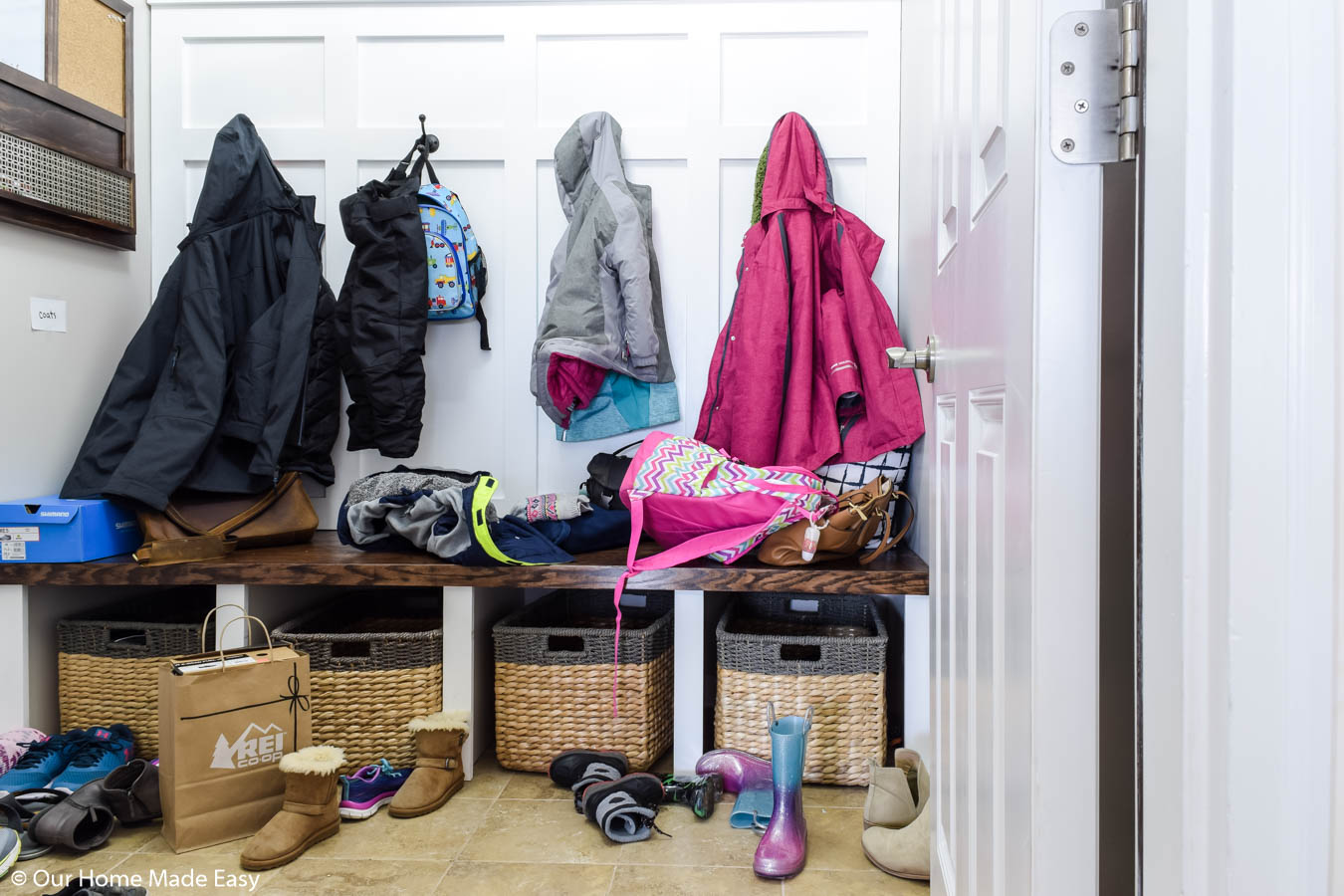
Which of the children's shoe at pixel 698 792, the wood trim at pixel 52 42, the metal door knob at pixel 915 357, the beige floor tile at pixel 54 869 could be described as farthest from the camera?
the wood trim at pixel 52 42

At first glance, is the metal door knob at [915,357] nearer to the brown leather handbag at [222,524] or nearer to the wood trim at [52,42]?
the brown leather handbag at [222,524]

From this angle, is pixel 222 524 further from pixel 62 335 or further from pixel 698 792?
pixel 698 792

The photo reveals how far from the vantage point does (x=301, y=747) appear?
5.66 ft

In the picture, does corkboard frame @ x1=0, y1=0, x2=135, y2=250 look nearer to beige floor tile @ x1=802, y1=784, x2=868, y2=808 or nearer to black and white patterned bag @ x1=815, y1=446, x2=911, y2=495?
black and white patterned bag @ x1=815, y1=446, x2=911, y2=495

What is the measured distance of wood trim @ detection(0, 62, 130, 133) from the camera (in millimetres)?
1955

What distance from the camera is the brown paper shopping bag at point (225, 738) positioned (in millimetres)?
1578

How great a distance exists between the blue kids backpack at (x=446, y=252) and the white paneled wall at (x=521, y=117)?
0.45ft

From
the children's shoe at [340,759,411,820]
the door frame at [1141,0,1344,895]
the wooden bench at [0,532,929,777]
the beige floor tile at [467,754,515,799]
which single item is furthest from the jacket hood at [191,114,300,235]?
A: the door frame at [1141,0,1344,895]

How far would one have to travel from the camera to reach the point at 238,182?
7.43 feet

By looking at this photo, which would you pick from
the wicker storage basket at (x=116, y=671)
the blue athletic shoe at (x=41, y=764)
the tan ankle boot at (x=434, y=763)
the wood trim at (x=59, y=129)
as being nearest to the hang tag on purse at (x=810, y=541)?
the tan ankle boot at (x=434, y=763)

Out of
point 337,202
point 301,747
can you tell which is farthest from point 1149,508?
point 337,202

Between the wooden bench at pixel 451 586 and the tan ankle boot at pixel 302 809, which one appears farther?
the wooden bench at pixel 451 586

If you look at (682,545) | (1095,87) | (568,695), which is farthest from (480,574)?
(1095,87)

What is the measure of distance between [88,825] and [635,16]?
7.57ft
